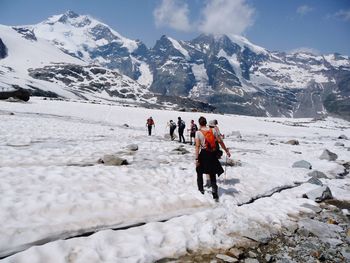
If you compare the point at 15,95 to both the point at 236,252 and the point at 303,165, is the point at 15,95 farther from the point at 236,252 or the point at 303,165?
the point at 236,252

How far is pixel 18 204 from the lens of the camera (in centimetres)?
884

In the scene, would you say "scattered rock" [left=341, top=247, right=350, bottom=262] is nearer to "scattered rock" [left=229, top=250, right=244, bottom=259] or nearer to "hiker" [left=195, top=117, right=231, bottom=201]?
"scattered rock" [left=229, top=250, right=244, bottom=259]

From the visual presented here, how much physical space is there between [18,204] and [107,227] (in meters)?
2.42

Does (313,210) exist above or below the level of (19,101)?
below

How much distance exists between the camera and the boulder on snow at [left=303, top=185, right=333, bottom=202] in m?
12.7

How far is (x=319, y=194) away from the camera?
42.0ft

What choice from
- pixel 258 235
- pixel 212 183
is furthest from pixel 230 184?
pixel 258 235

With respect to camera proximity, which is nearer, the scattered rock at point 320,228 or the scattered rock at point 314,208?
the scattered rock at point 320,228

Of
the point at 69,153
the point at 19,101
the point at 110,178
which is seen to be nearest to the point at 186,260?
the point at 110,178

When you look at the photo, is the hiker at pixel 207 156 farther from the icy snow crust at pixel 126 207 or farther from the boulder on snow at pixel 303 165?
the boulder on snow at pixel 303 165

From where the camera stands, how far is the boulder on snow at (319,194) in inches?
501

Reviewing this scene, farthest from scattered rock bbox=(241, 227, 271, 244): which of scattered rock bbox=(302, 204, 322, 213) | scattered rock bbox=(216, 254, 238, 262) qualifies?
scattered rock bbox=(302, 204, 322, 213)

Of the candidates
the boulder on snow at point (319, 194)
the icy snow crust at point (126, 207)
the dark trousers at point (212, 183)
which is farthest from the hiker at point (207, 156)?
the boulder on snow at point (319, 194)

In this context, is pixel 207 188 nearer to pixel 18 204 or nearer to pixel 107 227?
pixel 107 227
